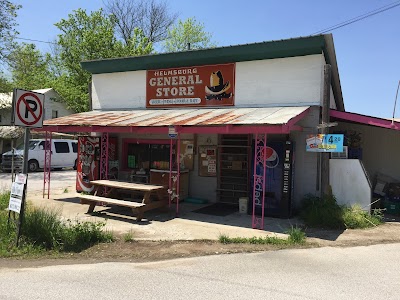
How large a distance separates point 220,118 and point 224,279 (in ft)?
16.3

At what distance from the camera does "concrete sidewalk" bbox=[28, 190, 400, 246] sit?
7656 millimetres

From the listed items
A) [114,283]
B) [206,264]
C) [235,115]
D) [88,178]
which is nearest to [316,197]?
[235,115]

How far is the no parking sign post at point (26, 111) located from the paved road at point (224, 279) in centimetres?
195

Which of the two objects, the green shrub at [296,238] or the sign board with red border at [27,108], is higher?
the sign board with red border at [27,108]

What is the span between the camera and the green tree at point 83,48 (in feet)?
99.8

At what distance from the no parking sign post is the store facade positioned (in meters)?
3.38

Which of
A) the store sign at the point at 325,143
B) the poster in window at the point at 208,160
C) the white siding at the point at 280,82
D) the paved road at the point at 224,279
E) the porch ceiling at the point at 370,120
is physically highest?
the white siding at the point at 280,82

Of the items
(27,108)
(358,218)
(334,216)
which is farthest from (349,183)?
(27,108)

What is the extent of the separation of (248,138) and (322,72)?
9.50ft

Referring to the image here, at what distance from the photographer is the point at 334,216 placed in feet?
28.2

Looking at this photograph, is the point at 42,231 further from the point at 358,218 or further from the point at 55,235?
the point at 358,218

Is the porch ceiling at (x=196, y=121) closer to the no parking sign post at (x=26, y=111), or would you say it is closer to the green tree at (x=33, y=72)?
the no parking sign post at (x=26, y=111)

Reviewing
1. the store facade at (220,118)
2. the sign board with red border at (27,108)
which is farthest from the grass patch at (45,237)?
the store facade at (220,118)

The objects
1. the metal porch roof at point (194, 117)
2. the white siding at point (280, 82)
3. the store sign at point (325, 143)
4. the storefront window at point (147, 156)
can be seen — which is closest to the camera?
the metal porch roof at point (194, 117)
